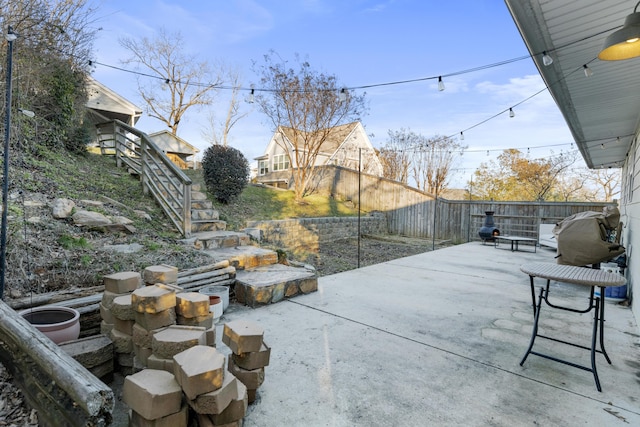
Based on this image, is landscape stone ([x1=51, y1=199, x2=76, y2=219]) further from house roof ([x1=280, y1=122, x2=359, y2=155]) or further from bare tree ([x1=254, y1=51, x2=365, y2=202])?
house roof ([x1=280, y1=122, x2=359, y2=155])

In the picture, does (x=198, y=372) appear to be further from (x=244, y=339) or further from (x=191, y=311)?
(x=191, y=311)

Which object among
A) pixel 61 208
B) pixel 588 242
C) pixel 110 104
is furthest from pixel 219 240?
pixel 110 104

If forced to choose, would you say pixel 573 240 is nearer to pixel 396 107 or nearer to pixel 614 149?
pixel 614 149

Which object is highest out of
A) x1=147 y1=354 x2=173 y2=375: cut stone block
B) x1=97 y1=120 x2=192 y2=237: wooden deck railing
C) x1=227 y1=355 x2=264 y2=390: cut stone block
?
x1=97 y1=120 x2=192 y2=237: wooden deck railing

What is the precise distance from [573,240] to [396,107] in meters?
10.9

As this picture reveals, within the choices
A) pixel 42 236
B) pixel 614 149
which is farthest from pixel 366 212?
pixel 42 236

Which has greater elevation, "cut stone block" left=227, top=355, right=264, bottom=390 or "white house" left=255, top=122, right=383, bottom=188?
"white house" left=255, top=122, right=383, bottom=188

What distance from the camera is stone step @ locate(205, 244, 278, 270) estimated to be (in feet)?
→ 11.5

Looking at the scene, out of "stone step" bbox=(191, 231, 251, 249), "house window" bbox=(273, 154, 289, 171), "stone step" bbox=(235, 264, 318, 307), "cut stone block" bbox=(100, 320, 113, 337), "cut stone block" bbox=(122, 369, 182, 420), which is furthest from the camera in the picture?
"house window" bbox=(273, 154, 289, 171)

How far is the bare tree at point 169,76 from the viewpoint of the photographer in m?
15.9

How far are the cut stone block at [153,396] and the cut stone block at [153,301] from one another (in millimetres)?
382

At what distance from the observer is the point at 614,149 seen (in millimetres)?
7016

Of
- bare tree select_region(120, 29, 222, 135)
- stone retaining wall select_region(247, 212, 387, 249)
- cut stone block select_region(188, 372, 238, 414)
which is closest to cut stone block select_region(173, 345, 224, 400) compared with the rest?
cut stone block select_region(188, 372, 238, 414)

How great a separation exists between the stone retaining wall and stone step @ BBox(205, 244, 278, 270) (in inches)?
84.6
